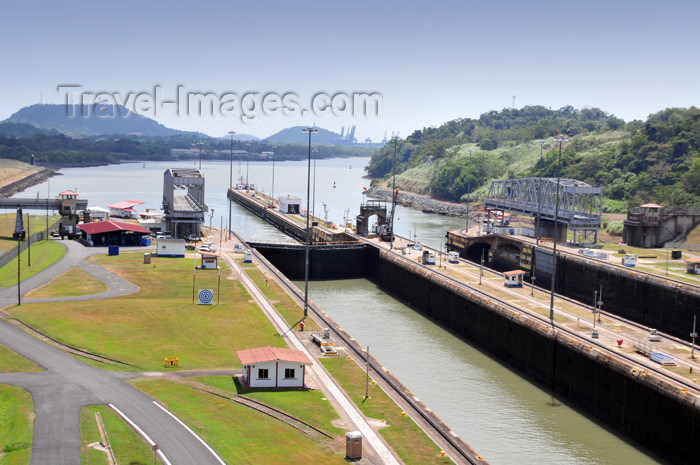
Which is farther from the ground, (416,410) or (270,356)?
(270,356)

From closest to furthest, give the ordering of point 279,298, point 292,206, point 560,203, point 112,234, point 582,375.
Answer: point 582,375 < point 279,298 < point 112,234 < point 560,203 < point 292,206

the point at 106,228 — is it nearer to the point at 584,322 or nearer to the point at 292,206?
the point at 292,206

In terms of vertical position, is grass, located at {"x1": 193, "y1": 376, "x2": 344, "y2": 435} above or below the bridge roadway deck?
below

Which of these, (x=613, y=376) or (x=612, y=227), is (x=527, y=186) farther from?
(x=613, y=376)

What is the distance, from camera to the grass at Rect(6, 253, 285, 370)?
159ft

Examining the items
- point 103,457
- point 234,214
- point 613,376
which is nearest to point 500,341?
point 613,376

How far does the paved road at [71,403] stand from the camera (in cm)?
3234

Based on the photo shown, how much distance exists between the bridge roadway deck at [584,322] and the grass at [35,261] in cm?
4098

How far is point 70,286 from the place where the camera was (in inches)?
2675

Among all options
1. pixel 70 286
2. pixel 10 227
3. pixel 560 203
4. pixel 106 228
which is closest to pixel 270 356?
pixel 70 286

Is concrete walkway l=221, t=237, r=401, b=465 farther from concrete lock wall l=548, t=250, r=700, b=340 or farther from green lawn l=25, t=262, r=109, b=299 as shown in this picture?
concrete lock wall l=548, t=250, r=700, b=340

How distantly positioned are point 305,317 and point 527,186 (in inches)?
2764

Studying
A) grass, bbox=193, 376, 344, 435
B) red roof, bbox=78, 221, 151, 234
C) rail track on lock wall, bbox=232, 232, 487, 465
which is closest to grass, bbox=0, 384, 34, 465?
grass, bbox=193, 376, 344, 435

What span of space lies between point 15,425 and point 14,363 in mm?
10208
